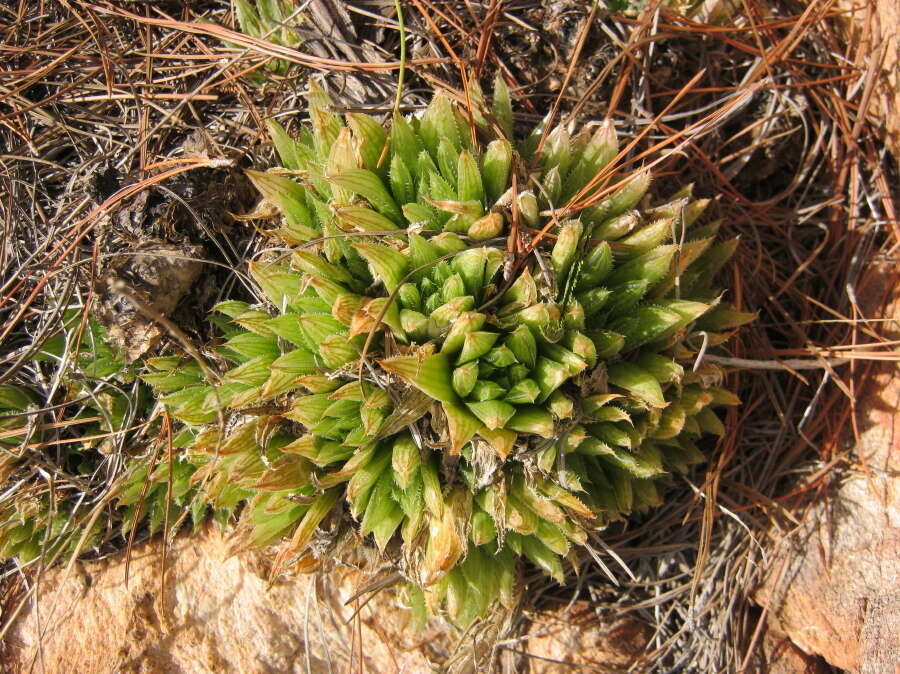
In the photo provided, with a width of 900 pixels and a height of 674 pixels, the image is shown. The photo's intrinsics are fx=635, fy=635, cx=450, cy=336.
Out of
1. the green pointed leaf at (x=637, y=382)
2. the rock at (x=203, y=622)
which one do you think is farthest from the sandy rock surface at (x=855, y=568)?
the rock at (x=203, y=622)

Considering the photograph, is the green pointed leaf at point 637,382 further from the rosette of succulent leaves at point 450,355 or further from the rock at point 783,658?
the rock at point 783,658

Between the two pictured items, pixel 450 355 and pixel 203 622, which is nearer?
pixel 450 355

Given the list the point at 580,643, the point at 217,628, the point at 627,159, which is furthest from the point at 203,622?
the point at 627,159

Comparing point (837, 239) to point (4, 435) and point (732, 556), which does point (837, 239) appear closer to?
point (732, 556)

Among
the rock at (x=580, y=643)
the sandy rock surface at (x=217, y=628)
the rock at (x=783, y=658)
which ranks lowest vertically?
the rock at (x=783, y=658)

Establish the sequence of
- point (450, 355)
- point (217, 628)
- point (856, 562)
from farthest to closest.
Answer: point (856, 562), point (217, 628), point (450, 355)

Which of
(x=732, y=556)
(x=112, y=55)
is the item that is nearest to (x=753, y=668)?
(x=732, y=556)

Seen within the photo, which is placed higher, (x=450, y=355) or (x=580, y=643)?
(x=450, y=355)

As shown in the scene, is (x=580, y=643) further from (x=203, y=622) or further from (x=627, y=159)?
(x=627, y=159)
